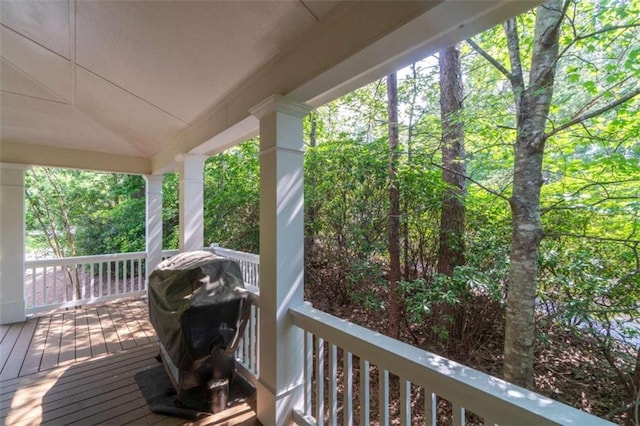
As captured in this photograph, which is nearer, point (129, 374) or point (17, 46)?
point (17, 46)

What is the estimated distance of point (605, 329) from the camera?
263 centimetres

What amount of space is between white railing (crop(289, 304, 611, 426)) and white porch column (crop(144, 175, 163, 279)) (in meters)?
3.90

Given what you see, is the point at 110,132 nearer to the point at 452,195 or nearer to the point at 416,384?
the point at 452,195

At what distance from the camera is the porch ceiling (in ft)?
4.56

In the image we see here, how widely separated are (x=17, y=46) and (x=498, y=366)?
19.1 ft

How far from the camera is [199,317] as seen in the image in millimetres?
2059

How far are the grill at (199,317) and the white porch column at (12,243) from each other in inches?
128

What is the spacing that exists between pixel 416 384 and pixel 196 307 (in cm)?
154

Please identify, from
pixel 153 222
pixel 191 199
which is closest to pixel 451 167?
pixel 191 199

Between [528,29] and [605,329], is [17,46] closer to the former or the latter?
[528,29]

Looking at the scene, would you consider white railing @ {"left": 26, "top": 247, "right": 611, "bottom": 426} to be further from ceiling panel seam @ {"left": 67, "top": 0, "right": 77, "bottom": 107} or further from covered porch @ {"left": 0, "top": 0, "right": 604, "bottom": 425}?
ceiling panel seam @ {"left": 67, "top": 0, "right": 77, "bottom": 107}

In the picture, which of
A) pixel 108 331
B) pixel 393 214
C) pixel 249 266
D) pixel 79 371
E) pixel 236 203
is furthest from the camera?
pixel 236 203

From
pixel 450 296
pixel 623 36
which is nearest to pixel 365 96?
pixel 623 36

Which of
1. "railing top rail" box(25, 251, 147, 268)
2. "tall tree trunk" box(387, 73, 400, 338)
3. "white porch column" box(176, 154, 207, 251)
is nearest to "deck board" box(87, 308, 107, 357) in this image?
"railing top rail" box(25, 251, 147, 268)
